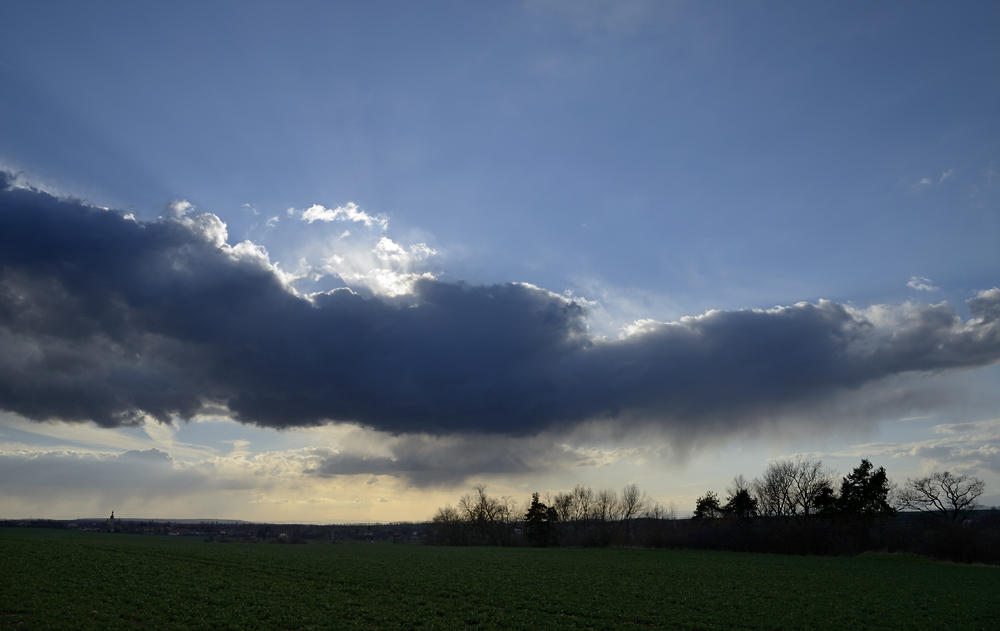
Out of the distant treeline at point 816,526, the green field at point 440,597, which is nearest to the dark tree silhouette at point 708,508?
the distant treeline at point 816,526

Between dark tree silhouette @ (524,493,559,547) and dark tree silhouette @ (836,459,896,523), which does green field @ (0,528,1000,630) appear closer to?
dark tree silhouette @ (836,459,896,523)

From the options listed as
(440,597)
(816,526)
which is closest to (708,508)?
(816,526)

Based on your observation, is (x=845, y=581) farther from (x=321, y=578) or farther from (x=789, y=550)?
(x=789, y=550)

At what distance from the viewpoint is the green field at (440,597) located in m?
25.2

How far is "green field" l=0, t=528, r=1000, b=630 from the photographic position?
82.7 ft

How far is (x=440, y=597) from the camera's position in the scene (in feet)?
107

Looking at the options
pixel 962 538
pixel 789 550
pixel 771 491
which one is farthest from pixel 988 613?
Answer: pixel 771 491

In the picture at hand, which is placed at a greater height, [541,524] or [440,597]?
[440,597]

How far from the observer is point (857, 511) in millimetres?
97562

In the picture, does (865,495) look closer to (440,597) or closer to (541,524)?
(541,524)

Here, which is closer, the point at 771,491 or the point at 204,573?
the point at 204,573

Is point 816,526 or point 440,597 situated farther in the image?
point 816,526

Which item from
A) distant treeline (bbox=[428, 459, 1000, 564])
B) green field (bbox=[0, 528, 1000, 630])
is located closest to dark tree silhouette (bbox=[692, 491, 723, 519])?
distant treeline (bbox=[428, 459, 1000, 564])

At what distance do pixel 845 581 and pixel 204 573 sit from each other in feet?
180
